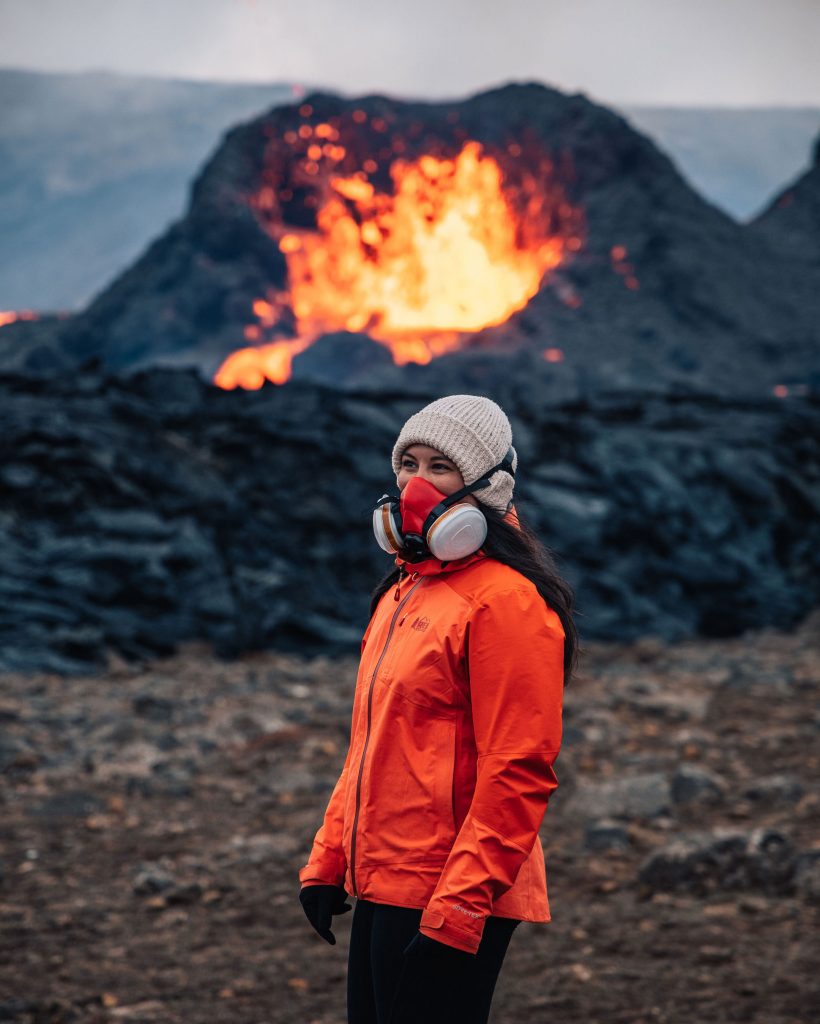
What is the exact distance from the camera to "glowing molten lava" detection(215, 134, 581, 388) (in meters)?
54.1

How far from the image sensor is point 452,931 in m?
2.31

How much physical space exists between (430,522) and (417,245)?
57174mm

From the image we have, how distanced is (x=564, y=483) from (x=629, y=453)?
2096 mm

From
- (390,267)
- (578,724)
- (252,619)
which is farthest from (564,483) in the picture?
(390,267)

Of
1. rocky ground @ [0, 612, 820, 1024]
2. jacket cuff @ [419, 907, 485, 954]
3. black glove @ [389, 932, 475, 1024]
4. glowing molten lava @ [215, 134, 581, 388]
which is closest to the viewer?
jacket cuff @ [419, 907, 485, 954]

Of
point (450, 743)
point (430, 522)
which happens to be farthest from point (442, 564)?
point (450, 743)

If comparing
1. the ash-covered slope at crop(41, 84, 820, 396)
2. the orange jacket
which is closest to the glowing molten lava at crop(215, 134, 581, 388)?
the ash-covered slope at crop(41, 84, 820, 396)

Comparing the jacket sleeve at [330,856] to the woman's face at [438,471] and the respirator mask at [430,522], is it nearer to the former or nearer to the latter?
the respirator mask at [430,522]

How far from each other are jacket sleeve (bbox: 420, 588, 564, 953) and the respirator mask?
0.62 feet

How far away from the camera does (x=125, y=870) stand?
21.4ft

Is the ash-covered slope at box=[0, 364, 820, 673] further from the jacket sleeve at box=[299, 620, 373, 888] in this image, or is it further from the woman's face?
the woman's face

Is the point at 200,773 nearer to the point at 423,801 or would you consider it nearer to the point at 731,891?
the point at 731,891

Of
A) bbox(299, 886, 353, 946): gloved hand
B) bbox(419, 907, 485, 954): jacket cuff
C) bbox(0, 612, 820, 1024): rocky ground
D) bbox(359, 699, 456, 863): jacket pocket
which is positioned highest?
bbox(359, 699, 456, 863): jacket pocket

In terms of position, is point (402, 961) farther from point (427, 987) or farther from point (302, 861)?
point (302, 861)
